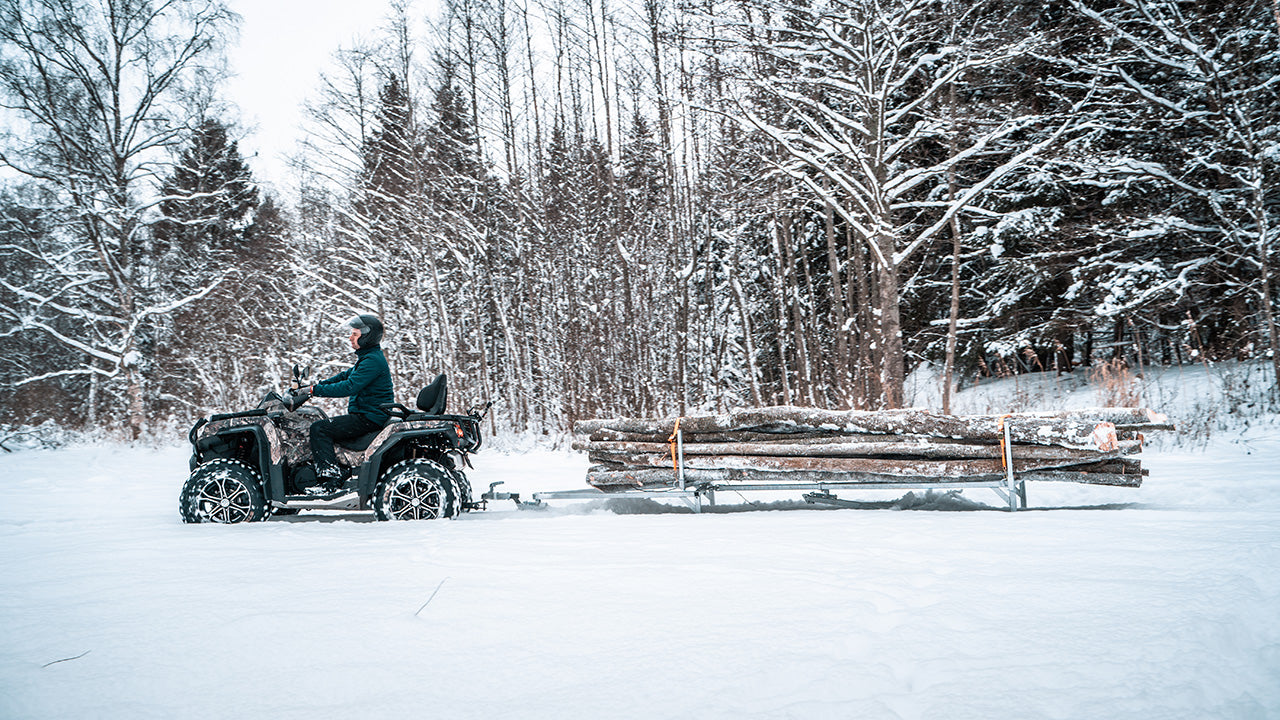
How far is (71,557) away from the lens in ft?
14.2

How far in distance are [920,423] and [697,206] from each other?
40.7 feet

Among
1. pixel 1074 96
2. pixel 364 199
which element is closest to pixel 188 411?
pixel 364 199

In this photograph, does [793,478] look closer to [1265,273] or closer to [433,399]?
[433,399]

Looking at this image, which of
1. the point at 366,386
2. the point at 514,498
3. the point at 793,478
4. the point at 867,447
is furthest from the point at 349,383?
the point at 867,447

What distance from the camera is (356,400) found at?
599 centimetres

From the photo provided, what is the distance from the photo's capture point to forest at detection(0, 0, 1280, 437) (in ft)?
37.0

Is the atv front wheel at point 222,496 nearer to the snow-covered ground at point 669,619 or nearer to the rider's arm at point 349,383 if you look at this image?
the snow-covered ground at point 669,619

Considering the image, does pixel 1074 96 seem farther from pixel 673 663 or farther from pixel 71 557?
pixel 71 557

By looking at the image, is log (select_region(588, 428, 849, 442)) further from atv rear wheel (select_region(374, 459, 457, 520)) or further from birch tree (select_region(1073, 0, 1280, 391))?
birch tree (select_region(1073, 0, 1280, 391))

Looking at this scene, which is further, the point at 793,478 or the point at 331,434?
the point at 793,478

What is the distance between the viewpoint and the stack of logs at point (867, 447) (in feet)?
17.8

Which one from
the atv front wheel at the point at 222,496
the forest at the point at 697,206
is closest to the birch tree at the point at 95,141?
the forest at the point at 697,206

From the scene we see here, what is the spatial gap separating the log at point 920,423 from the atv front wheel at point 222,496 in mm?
3042

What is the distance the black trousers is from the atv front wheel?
1.69 ft
